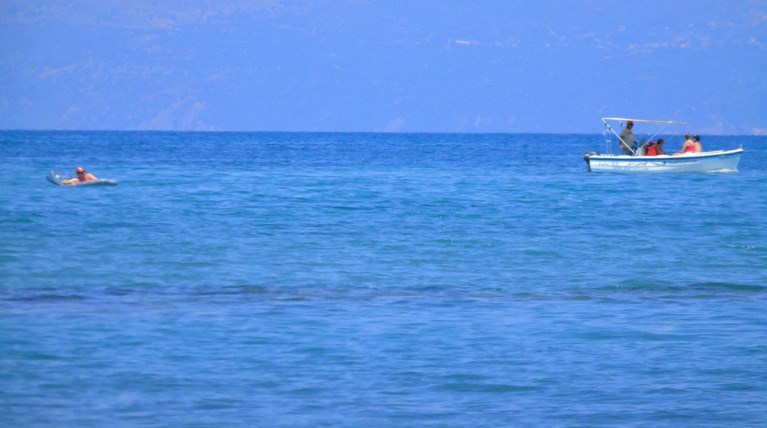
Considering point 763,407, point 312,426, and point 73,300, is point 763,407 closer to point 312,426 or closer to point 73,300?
point 312,426

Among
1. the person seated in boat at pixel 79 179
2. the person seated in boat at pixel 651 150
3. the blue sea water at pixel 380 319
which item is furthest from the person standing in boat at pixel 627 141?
the person seated in boat at pixel 79 179

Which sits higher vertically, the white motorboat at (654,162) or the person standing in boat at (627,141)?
the person standing in boat at (627,141)

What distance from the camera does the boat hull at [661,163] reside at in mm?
41656

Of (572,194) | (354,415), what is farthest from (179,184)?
(354,415)

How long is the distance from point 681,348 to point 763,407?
74.5 inches

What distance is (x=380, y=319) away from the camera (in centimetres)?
1192

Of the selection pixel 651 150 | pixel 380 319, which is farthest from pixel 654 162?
pixel 380 319

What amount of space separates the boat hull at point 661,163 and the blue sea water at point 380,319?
15.3 m

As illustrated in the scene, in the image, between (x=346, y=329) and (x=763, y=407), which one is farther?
(x=346, y=329)

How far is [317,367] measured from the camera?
974 centimetres

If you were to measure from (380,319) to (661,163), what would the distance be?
3143cm

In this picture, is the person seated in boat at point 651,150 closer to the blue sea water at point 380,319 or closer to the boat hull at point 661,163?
the boat hull at point 661,163

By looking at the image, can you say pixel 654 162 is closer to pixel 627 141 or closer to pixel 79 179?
pixel 627 141

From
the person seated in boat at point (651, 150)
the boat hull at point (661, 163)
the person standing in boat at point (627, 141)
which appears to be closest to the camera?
the person standing in boat at point (627, 141)
